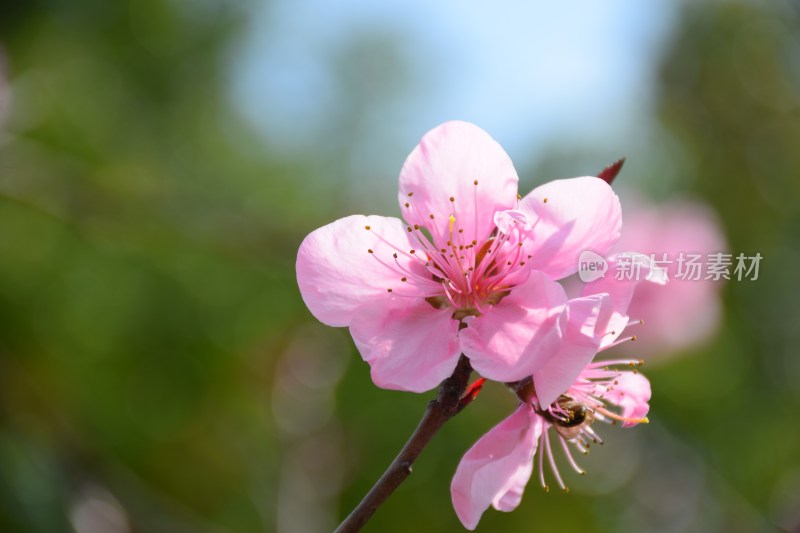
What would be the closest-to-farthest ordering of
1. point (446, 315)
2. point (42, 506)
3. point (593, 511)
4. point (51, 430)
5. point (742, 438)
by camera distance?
point (446, 315) < point (42, 506) < point (51, 430) < point (593, 511) < point (742, 438)

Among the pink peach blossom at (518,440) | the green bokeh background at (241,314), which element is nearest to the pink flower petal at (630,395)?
the pink peach blossom at (518,440)

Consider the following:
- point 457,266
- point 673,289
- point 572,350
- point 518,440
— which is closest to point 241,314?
point 673,289

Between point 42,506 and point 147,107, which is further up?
point 147,107

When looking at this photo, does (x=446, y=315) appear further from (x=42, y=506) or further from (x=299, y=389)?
(x=42, y=506)

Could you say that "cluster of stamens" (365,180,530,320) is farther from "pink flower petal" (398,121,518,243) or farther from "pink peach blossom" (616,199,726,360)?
"pink peach blossom" (616,199,726,360)

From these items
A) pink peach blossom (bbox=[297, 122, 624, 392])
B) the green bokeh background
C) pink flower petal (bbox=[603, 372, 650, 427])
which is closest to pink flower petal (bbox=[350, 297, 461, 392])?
A: pink peach blossom (bbox=[297, 122, 624, 392])

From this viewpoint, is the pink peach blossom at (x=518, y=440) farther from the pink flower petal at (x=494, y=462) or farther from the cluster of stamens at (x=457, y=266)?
the cluster of stamens at (x=457, y=266)

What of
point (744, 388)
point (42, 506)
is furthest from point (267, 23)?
point (42, 506)

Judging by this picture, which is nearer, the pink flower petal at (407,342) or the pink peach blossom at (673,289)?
the pink flower petal at (407,342)
